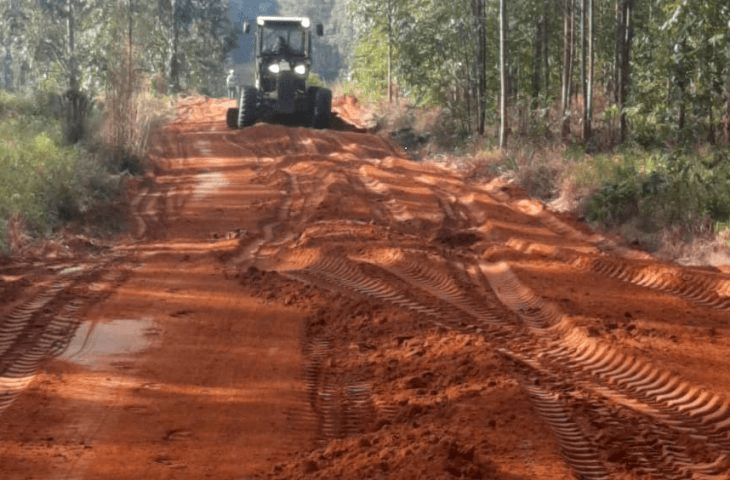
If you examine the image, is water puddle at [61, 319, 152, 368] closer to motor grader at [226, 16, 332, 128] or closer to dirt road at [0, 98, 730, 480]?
dirt road at [0, 98, 730, 480]

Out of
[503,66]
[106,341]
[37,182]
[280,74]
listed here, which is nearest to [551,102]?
[503,66]

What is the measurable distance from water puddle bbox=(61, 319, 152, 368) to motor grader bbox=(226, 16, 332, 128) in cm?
2011

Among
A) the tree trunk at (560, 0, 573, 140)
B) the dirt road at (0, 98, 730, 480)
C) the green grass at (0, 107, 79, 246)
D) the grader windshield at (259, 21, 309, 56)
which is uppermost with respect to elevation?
the grader windshield at (259, 21, 309, 56)

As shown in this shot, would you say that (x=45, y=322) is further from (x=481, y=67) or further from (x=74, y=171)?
(x=481, y=67)

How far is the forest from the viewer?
553 inches

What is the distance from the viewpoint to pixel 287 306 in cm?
916

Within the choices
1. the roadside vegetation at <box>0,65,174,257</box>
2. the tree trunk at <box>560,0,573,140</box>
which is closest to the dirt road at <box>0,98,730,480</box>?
the roadside vegetation at <box>0,65,174,257</box>

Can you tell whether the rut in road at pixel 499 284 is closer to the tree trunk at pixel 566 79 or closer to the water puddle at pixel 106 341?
the water puddle at pixel 106 341

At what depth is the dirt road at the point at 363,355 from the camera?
5.47 meters

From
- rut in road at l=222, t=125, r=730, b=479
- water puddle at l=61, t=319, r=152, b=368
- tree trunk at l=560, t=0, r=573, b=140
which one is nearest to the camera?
rut in road at l=222, t=125, r=730, b=479

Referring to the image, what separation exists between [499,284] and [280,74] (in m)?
18.9

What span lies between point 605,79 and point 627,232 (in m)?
17.3

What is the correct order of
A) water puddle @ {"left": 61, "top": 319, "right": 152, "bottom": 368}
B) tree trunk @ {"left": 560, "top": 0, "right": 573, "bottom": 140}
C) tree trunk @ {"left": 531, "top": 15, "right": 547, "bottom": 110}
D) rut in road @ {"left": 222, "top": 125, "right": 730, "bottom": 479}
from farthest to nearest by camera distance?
tree trunk @ {"left": 531, "top": 15, "right": 547, "bottom": 110} < tree trunk @ {"left": 560, "top": 0, "right": 573, "bottom": 140} < water puddle @ {"left": 61, "top": 319, "right": 152, "bottom": 368} < rut in road @ {"left": 222, "top": 125, "right": 730, "bottom": 479}

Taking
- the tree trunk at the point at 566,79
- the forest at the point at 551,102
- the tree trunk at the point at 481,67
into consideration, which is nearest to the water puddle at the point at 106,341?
the forest at the point at 551,102
